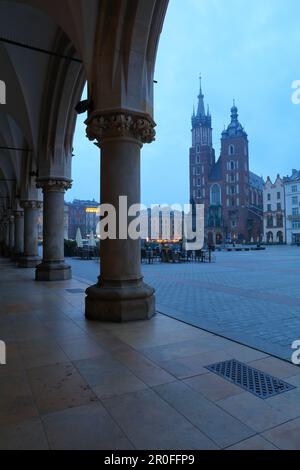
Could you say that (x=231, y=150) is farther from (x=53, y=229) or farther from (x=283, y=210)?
(x=53, y=229)

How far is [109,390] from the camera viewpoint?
289 centimetres

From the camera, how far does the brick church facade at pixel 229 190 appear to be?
81.0 m

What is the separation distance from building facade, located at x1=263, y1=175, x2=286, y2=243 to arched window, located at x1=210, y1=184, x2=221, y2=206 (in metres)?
14.6

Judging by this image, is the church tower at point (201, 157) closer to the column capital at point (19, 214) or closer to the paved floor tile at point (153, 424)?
the column capital at point (19, 214)

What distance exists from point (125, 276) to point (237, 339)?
2.17 meters

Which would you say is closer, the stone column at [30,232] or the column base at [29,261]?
the stone column at [30,232]

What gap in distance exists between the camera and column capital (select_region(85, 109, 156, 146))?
5.55 metres

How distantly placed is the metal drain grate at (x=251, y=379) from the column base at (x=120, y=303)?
2196mm

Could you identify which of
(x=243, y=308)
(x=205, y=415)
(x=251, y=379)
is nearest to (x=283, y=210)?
(x=243, y=308)

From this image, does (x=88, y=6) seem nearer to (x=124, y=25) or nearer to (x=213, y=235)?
(x=124, y=25)

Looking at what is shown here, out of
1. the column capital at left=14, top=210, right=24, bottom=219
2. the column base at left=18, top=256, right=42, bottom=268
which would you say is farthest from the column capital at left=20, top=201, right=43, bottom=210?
the column capital at left=14, top=210, right=24, bottom=219

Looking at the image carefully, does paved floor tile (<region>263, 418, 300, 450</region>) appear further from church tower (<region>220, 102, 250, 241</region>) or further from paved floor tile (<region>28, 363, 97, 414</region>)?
church tower (<region>220, 102, 250, 241</region>)

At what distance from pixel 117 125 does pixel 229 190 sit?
8276 cm
